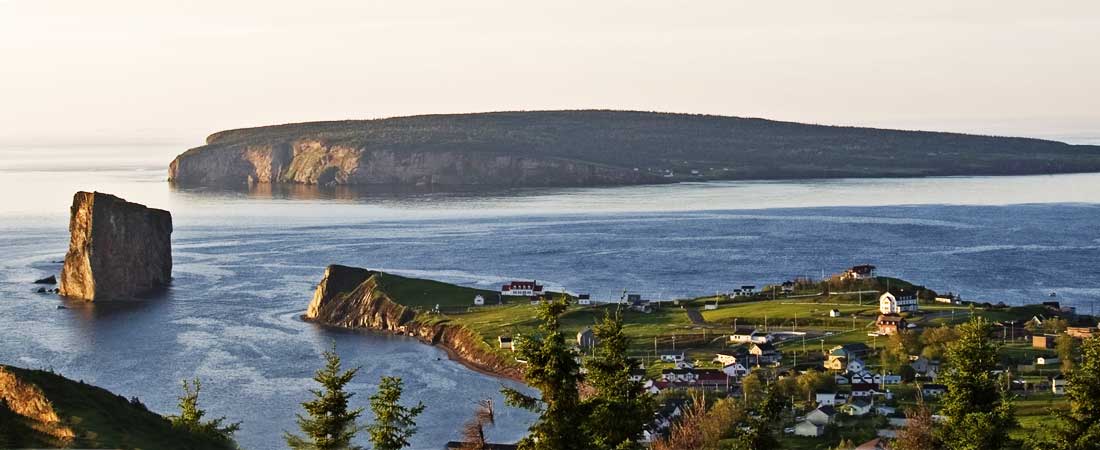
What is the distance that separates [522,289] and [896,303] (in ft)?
71.4

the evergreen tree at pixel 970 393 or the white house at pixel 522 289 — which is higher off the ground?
the evergreen tree at pixel 970 393

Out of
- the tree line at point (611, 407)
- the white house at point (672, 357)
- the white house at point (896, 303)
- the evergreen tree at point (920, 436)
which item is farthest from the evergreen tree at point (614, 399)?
the white house at point (896, 303)

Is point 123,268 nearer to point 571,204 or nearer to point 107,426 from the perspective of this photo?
point 107,426

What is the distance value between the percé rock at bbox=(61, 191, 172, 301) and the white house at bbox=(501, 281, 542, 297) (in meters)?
25.0

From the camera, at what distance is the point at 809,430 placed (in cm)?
4747

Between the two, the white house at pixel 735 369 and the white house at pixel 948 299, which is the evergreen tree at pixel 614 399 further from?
the white house at pixel 948 299

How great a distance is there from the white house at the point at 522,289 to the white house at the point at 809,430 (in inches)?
1447

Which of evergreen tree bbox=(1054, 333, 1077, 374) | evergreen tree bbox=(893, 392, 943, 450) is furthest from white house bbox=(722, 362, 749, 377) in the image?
evergreen tree bbox=(893, 392, 943, 450)

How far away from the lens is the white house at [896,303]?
71.8 m

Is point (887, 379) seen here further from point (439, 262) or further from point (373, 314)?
point (439, 262)

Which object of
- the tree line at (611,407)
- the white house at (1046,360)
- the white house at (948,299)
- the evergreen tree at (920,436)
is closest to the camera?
the tree line at (611,407)

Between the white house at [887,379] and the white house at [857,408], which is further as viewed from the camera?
the white house at [887,379]

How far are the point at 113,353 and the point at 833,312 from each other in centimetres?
3321

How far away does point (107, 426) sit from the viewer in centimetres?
3103
